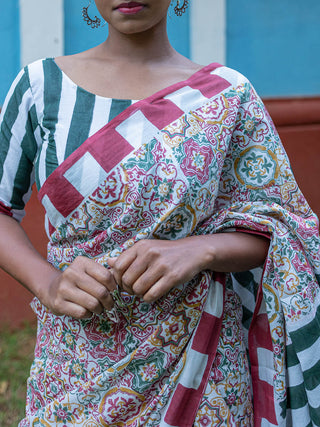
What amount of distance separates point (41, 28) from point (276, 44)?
57.5 inches

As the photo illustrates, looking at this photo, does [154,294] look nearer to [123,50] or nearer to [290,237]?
[290,237]

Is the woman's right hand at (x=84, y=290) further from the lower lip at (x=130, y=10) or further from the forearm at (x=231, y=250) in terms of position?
the lower lip at (x=130, y=10)

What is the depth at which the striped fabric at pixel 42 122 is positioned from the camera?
1.34 m

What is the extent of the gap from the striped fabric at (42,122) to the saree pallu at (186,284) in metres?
0.04

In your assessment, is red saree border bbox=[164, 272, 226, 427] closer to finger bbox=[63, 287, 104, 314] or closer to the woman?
the woman

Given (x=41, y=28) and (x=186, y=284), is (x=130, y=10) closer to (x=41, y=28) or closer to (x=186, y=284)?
(x=186, y=284)

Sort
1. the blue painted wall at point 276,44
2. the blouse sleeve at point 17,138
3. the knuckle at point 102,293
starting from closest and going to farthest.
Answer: the knuckle at point 102,293 < the blouse sleeve at point 17,138 < the blue painted wall at point 276,44

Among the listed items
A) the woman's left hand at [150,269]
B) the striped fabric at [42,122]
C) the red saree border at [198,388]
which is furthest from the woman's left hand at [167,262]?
the striped fabric at [42,122]

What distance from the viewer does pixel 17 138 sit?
4.55 ft

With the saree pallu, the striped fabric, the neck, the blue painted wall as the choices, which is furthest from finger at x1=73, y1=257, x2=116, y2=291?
the blue painted wall

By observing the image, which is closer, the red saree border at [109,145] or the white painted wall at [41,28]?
the red saree border at [109,145]

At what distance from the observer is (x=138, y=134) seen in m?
1.33

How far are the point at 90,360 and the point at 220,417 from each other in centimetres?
31

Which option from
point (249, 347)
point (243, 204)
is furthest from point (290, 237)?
point (249, 347)
